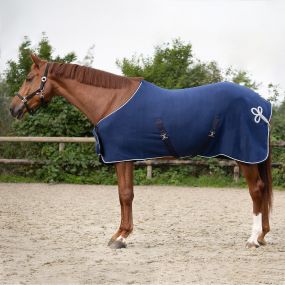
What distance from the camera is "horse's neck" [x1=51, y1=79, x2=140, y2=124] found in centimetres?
577

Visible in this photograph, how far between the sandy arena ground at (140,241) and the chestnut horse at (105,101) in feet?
0.93

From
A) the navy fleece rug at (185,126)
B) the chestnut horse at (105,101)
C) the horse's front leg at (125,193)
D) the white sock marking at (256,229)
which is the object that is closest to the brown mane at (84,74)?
the chestnut horse at (105,101)

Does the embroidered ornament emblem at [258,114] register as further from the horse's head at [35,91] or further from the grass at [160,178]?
the grass at [160,178]

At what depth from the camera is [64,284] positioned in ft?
13.6

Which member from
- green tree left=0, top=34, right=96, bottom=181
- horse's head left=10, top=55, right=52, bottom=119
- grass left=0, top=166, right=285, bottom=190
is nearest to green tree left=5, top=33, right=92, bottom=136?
green tree left=0, top=34, right=96, bottom=181

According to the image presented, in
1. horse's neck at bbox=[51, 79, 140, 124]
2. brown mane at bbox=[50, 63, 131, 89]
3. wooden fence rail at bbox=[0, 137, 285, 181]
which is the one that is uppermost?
brown mane at bbox=[50, 63, 131, 89]

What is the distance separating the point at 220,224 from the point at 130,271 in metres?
2.64

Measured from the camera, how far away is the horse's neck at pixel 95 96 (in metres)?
5.77

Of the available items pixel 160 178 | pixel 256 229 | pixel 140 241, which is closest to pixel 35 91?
pixel 140 241

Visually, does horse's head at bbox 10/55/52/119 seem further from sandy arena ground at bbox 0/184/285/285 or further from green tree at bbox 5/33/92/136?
green tree at bbox 5/33/92/136

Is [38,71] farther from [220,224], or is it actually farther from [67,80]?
[220,224]

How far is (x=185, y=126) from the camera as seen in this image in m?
5.61

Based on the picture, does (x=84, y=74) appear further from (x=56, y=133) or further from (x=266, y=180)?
(x=56, y=133)

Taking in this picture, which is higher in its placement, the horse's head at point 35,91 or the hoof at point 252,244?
the horse's head at point 35,91
